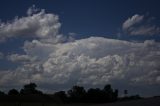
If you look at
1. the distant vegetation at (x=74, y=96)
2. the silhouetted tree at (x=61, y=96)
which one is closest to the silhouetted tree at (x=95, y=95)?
the distant vegetation at (x=74, y=96)

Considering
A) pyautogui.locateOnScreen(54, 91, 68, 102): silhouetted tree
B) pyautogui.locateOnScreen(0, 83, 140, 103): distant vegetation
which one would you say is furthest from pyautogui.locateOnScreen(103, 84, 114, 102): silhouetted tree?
pyautogui.locateOnScreen(54, 91, 68, 102): silhouetted tree

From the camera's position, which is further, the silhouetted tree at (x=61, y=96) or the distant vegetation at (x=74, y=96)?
the silhouetted tree at (x=61, y=96)

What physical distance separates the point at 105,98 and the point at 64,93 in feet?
101

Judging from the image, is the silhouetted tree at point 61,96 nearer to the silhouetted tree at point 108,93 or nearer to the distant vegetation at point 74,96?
the distant vegetation at point 74,96

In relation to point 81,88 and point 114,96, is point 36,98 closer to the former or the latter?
point 81,88

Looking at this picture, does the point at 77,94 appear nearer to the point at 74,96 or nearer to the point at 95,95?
the point at 74,96

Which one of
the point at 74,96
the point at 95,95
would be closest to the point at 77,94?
the point at 74,96

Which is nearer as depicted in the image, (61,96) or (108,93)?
(108,93)

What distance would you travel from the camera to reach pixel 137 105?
3838 cm

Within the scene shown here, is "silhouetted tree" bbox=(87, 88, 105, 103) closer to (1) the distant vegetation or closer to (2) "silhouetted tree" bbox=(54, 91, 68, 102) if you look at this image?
(1) the distant vegetation

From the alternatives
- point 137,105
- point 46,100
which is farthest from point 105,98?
point 137,105

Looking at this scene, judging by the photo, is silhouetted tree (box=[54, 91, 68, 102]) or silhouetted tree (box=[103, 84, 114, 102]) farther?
silhouetted tree (box=[54, 91, 68, 102])

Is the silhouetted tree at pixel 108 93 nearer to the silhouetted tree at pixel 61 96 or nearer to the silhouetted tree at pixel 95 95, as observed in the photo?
the silhouetted tree at pixel 95 95

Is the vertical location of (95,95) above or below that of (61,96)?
below
